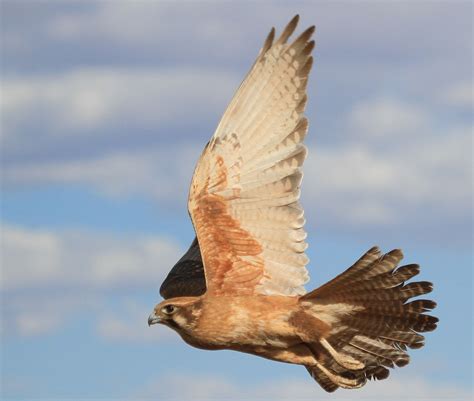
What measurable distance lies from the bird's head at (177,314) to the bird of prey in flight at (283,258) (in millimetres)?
58

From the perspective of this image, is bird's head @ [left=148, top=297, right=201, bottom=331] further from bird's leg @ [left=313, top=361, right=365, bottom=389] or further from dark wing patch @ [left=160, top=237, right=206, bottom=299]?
dark wing patch @ [left=160, top=237, right=206, bottom=299]

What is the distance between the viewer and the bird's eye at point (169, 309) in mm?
11984

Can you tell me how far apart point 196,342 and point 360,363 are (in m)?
1.86

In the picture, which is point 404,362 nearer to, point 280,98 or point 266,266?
point 266,266

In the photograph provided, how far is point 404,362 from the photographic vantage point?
494 inches

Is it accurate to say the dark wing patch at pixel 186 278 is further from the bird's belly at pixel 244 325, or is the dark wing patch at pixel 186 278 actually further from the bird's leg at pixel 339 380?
the bird's leg at pixel 339 380

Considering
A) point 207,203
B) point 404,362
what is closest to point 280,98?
point 207,203

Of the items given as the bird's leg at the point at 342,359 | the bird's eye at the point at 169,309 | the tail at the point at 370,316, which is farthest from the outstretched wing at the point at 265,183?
the bird's eye at the point at 169,309

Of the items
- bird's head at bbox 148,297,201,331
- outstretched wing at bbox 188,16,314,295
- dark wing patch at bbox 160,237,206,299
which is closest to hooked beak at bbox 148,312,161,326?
bird's head at bbox 148,297,201,331

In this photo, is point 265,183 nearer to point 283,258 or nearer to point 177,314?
point 283,258

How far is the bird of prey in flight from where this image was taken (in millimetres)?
12172

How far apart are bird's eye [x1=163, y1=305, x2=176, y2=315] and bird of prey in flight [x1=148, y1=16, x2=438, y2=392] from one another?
14cm

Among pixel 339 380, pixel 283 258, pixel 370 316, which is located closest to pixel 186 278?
pixel 283 258

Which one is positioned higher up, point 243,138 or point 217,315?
point 243,138
